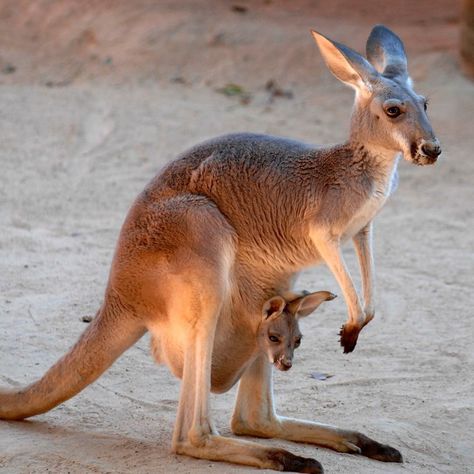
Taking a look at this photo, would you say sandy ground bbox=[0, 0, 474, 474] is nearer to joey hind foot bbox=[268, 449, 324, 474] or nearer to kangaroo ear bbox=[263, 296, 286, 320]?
joey hind foot bbox=[268, 449, 324, 474]

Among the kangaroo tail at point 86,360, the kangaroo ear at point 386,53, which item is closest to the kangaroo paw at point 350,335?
the kangaroo tail at point 86,360

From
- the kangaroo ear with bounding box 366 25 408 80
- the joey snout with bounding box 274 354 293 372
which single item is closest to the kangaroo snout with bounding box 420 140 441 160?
the kangaroo ear with bounding box 366 25 408 80

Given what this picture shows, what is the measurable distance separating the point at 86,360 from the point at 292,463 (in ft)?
3.12

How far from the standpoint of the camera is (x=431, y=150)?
4.43 m

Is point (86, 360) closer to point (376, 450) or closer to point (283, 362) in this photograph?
point (283, 362)

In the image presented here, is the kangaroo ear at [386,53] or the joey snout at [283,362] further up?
the kangaroo ear at [386,53]

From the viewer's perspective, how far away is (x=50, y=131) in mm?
9977

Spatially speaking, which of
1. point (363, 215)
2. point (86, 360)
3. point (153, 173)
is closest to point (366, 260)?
point (363, 215)

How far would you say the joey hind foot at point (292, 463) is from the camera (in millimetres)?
4359

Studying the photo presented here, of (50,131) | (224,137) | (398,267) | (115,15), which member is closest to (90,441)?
(224,137)

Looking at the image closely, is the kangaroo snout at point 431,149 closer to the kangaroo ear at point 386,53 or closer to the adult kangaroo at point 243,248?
the adult kangaroo at point 243,248

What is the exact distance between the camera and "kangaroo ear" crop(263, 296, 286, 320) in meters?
4.71

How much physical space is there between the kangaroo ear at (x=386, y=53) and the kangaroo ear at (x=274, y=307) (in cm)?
108

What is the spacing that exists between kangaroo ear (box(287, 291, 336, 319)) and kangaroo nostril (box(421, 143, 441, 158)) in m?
0.75
